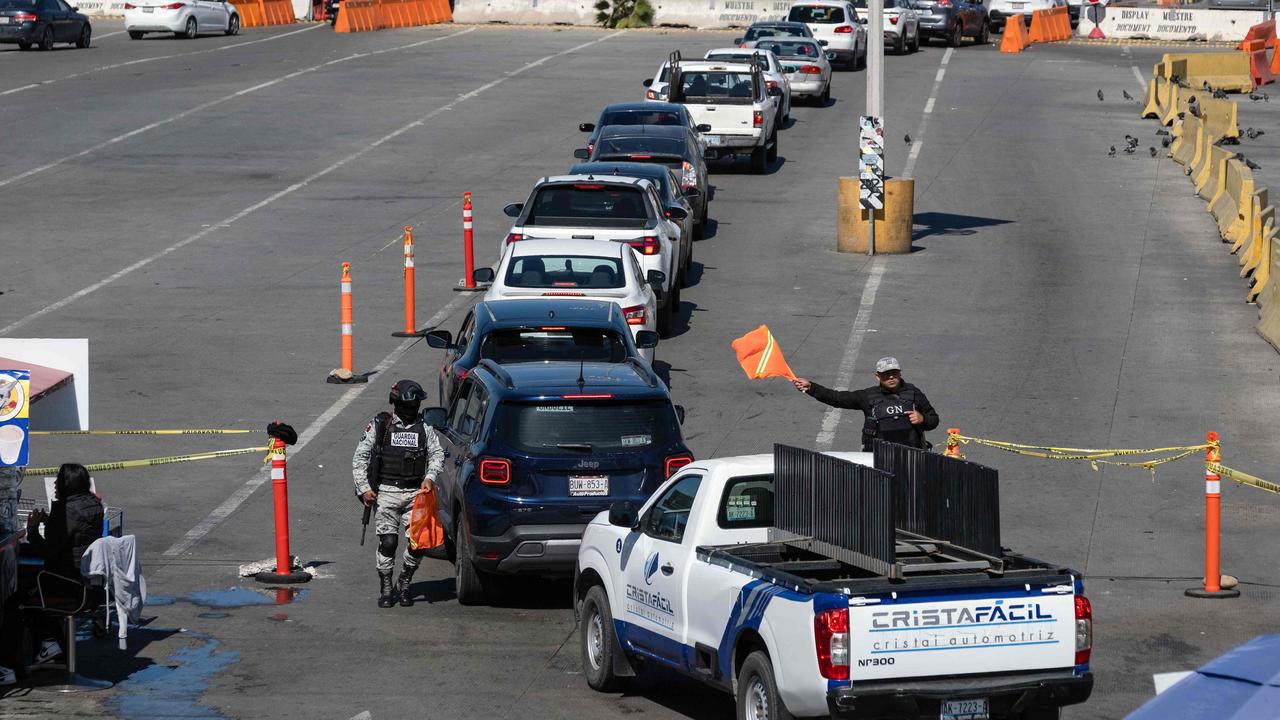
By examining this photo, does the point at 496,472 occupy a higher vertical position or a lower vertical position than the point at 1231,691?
lower

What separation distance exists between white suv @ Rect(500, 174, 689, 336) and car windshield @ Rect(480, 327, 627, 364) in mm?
5404

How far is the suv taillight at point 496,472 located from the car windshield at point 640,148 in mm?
15058

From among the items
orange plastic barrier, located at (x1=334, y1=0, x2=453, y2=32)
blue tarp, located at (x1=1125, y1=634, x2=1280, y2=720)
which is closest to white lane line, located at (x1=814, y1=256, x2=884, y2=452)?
blue tarp, located at (x1=1125, y1=634, x2=1280, y2=720)

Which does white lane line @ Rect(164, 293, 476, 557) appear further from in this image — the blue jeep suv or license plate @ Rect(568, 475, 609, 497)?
license plate @ Rect(568, 475, 609, 497)

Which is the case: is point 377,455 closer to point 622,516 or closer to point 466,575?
point 466,575

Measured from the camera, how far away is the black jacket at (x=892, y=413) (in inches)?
524

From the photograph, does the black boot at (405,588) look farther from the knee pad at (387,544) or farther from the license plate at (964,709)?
the license plate at (964,709)

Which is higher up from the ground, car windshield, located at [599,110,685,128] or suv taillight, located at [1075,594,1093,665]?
car windshield, located at [599,110,685,128]

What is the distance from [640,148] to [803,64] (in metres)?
15.1

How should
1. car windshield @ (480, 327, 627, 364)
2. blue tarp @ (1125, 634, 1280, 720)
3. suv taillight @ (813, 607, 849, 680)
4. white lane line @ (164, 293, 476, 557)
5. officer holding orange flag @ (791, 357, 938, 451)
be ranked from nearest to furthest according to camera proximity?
1. blue tarp @ (1125, 634, 1280, 720)
2. suv taillight @ (813, 607, 849, 680)
3. officer holding orange flag @ (791, 357, 938, 451)
4. white lane line @ (164, 293, 476, 557)
5. car windshield @ (480, 327, 627, 364)

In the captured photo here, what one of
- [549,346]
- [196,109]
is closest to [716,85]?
[196,109]

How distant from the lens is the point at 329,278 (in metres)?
24.8

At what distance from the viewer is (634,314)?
1927cm

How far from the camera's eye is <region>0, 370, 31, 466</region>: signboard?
1091cm
